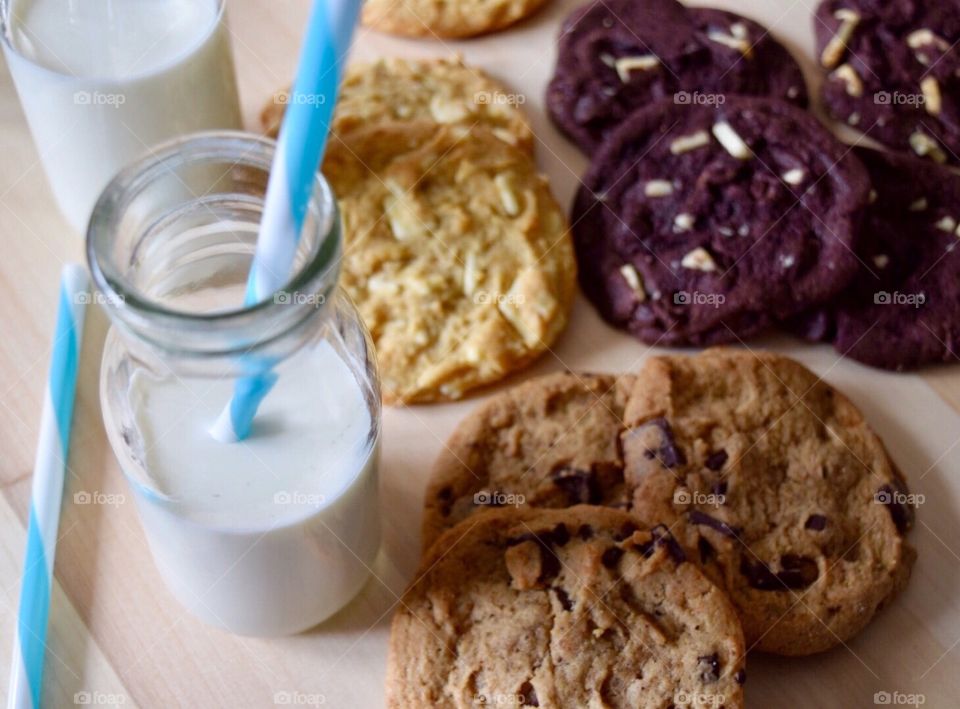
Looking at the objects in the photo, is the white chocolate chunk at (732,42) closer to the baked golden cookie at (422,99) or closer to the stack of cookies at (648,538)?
the baked golden cookie at (422,99)

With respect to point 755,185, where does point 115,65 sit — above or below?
above

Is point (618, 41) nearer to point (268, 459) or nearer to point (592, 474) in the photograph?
point (592, 474)

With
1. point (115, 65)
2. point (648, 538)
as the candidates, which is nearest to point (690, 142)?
point (648, 538)

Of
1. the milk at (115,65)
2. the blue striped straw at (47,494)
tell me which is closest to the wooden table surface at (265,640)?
the blue striped straw at (47,494)

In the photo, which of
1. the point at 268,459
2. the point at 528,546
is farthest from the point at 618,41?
the point at 268,459

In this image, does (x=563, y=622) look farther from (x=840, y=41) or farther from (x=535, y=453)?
(x=840, y=41)

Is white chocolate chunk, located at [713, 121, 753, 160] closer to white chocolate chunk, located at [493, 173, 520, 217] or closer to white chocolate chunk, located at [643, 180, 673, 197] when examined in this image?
white chocolate chunk, located at [643, 180, 673, 197]
